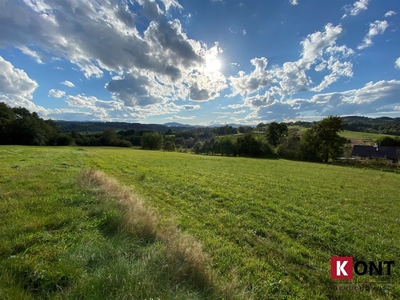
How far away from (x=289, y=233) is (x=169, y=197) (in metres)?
6.14

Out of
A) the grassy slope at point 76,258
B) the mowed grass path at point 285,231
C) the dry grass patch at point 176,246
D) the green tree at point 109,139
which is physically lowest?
the green tree at point 109,139

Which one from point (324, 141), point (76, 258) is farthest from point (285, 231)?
point (324, 141)

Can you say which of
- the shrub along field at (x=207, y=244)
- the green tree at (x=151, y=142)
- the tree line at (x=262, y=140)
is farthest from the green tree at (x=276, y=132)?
the shrub along field at (x=207, y=244)

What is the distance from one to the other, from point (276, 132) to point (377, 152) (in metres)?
31.5

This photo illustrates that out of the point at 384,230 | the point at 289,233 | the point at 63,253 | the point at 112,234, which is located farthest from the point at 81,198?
the point at 384,230

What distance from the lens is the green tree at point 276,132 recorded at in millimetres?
68625

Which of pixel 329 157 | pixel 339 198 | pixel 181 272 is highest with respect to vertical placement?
pixel 181 272

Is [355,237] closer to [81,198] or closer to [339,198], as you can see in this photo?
[339,198]

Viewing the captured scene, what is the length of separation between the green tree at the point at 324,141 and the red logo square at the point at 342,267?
50357 mm

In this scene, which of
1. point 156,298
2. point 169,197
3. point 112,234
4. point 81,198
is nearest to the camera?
point 156,298

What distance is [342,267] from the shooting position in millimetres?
4918

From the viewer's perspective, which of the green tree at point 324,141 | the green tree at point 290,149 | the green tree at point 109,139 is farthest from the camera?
the green tree at point 109,139

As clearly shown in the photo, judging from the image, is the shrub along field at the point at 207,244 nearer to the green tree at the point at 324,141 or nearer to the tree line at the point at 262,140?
the green tree at the point at 324,141

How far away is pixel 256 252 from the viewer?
535 cm
